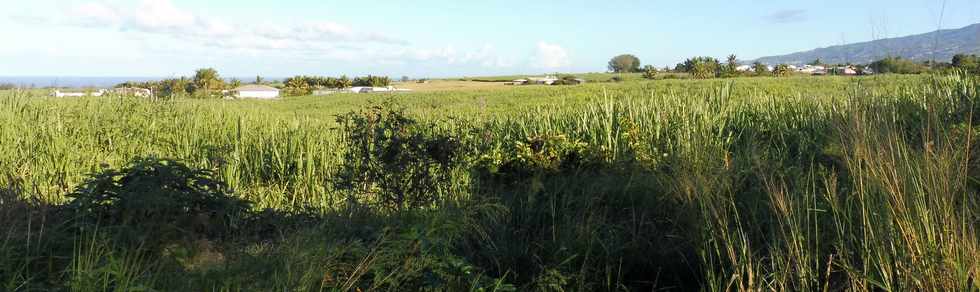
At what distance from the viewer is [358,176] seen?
185 inches

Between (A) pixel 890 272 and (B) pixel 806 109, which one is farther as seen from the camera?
(B) pixel 806 109

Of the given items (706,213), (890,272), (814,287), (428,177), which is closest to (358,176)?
(428,177)

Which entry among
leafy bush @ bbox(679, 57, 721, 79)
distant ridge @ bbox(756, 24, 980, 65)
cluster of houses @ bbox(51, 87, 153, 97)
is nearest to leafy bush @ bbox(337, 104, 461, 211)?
distant ridge @ bbox(756, 24, 980, 65)

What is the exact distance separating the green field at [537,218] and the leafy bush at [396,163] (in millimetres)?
15

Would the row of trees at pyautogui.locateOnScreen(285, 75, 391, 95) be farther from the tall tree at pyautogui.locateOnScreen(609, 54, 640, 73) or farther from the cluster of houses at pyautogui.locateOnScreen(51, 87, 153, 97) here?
the cluster of houses at pyautogui.locateOnScreen(51, 87, 153, 97)

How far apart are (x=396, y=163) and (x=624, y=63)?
119441 mm

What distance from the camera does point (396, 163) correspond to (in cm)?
462

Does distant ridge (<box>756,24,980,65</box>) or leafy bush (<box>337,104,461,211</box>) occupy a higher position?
distant ridge (<box>756,24,980,65</box>)

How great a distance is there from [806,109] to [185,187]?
20.0 ft

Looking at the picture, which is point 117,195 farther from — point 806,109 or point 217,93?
point 217,93

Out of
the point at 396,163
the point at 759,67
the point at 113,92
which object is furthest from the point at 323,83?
the point at 396,163

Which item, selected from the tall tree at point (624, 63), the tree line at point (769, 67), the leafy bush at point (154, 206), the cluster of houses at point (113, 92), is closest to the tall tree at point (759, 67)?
the tree line at point (769, 67)

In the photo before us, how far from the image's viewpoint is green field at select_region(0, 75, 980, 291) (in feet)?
8.77

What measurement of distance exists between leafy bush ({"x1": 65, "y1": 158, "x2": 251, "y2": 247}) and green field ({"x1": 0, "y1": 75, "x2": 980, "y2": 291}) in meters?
0.01
